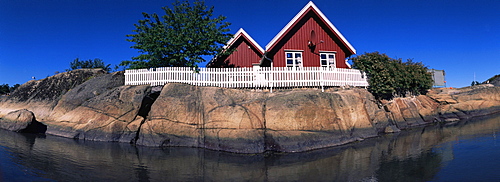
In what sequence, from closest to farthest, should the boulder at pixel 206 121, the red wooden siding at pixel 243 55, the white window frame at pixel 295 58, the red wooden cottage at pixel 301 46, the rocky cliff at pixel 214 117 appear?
the boulder at pixel 206 121 → the rocky cliff at pixel 214 117 → the red wooden cottage at pixel 301 46 → the white window frame at pixel 295 58 → the red wooden siding at pixel 243 55

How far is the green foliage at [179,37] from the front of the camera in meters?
17.1

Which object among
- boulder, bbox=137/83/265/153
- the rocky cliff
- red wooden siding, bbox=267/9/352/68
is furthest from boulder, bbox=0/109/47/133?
red wooden siding, bbox=267/9/352/68

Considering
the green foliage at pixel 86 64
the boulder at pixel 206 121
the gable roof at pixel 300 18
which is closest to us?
the boulder at pixel 206 121

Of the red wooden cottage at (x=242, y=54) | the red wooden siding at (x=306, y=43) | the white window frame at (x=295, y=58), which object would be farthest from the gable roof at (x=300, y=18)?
the red wooden cottage at (x=242, y=54)

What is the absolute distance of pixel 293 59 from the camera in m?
19.9

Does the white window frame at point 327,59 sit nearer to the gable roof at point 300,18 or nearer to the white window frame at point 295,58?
the gable roof at point 300,18

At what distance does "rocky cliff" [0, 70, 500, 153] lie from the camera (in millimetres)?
12367

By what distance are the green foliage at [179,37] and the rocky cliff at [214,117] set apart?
9.54ft

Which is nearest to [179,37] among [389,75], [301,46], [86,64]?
[301,46]

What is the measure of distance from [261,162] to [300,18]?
44.1 feet

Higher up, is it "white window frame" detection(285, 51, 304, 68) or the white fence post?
"white window frame" detection(285, 51, 304, 68)

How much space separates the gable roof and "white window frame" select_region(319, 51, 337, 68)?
1.39 meters

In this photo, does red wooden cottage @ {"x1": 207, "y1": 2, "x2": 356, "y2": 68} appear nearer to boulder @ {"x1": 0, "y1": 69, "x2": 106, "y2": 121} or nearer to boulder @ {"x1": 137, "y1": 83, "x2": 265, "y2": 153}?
boulder @ {"x1": 137, "y1": 83, "x2": 265, "y2": 153}

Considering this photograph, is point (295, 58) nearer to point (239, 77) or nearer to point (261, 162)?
point (239, 77)
